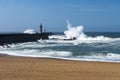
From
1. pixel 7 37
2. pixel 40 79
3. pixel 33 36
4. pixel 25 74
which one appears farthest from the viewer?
pixel 33 36

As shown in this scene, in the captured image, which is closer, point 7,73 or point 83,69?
point 7,73

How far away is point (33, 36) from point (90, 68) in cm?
4433

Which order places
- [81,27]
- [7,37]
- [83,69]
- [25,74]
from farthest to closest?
[81,27] → [7,37] → [83,69] → [25,74]

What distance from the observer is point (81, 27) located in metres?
63.1

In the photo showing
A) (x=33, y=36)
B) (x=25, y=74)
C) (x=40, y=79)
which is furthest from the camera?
(x=33, y=36)

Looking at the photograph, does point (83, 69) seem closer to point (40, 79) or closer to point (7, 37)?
point (40, 79)

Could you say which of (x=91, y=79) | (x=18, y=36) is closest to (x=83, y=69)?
(x=91, y=79)

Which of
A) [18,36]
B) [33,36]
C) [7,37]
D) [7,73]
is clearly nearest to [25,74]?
[7,73]

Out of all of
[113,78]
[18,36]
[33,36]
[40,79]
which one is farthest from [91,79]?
[33,36]

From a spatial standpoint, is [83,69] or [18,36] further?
[18,36]

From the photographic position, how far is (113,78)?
1241 cm

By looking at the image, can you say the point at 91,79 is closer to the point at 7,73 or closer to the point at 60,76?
the point at 60,76

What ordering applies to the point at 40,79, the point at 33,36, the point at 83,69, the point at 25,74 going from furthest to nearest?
1. the point at 33,36
2. the point at 83,69
3. the point at 25,74
4. the point at 40,79

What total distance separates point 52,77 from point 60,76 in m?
0.37
